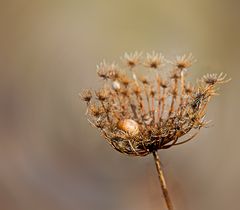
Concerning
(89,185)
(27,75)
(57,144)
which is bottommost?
(89,185)

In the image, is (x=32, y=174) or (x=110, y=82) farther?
(x=32, y=174)

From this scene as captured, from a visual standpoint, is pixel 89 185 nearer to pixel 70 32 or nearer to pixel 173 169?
pixel 173 169

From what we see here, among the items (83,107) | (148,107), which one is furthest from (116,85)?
(83,107)

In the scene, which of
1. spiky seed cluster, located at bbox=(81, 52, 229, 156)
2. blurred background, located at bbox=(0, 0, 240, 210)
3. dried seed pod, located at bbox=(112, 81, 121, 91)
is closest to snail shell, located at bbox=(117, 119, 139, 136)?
spiky seed cluster, located at bbox=(81, 52, 229, 156)

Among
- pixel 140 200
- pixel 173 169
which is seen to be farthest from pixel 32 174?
pixel 173 169

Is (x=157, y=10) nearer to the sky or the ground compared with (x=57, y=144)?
nearer to the sky

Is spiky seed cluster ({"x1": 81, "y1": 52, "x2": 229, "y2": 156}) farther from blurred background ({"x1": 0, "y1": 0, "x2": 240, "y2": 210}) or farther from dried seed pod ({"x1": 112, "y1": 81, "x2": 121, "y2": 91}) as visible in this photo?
blurred background ({"x1": 0, "y1": 0, "x2": 240, "y2": 210})
